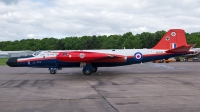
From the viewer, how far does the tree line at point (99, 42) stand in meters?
100

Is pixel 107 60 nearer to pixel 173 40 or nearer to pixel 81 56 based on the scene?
pixel 81 56

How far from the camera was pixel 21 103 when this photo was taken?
30.7 ft

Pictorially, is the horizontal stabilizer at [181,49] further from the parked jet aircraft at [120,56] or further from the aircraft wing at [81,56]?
the aircraft wing at [81,56]

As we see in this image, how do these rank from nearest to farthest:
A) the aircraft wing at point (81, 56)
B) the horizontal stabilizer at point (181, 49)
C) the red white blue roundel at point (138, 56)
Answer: the aircraft wing at point (81, 56) < the horizontal stabilizer at point (181, 49) < the red white blue roundel at point (138, 56)

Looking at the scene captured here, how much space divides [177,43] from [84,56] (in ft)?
29.9

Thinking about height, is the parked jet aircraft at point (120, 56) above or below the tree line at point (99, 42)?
below

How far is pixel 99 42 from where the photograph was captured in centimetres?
12719

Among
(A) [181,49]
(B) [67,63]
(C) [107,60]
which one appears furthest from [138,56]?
(B) [67,63]

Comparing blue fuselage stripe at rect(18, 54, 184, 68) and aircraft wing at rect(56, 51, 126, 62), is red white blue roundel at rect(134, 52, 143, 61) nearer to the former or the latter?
blue fuselage stripe at rect(18, 54, 184, 68)

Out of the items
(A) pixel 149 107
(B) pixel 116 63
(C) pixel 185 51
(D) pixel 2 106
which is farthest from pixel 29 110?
(C) pixel 185 51

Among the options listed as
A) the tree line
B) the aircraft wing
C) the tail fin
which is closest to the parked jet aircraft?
the tail fin

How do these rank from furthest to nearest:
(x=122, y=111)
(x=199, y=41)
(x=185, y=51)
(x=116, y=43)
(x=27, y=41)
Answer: (x=27, y=41) < (x=116, y=43) < (x=199, y=41) < (x=185, y=51) < (x=122, y=111)

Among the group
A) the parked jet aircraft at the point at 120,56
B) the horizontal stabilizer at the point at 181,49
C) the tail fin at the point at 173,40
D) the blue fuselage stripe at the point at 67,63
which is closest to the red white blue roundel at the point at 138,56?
the parked jet aircraft at the point at 120,56

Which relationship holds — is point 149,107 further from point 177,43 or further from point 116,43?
point 116,43
